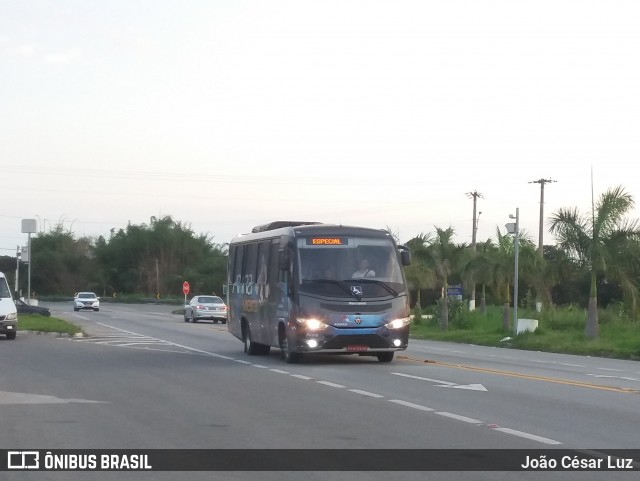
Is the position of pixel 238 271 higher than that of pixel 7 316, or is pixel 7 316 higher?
pixel 238 271

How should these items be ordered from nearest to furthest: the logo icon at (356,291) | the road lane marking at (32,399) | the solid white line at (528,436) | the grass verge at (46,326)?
1. the solid white line at (528,436)
2. the road lane marking at (32,399)
3. the logo icon at (356,291)
4. the grass verge at (46,326)

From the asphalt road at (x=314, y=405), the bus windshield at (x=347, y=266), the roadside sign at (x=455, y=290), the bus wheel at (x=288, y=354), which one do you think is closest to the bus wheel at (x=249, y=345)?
the asphalt road at (x=314, y=405)

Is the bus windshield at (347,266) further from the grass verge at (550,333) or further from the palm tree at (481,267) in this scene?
the palm tree at (481,267)

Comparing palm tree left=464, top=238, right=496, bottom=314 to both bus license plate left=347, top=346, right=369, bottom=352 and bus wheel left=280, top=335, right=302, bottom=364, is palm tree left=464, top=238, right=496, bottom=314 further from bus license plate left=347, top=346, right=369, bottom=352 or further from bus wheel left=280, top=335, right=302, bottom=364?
bus license plate left=347, top=346, right=369, bottom=352

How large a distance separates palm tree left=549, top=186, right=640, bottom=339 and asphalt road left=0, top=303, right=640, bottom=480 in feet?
31.0

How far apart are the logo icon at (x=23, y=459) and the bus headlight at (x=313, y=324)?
12598 millimetres

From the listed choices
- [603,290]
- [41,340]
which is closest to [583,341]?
[41,340]

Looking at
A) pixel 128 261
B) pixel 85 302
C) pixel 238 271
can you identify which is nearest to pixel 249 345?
pixel 238 271

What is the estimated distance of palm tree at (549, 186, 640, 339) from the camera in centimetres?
3553

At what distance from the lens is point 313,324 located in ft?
77.6

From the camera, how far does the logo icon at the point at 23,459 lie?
1055 cm

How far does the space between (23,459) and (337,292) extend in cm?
1342

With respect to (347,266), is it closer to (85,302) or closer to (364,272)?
(364,272)

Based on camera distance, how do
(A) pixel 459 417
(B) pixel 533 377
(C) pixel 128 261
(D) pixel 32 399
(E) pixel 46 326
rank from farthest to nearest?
(C) pixel 128 261 → (E) pixel 46 326 → (B) pixel 533 377 → (D) pixel 32 399 → (A) pixel 459 417
